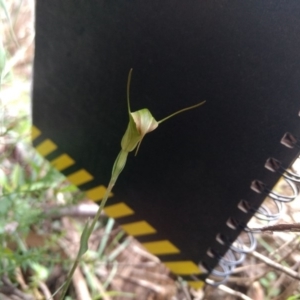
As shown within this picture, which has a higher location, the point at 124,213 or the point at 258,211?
the point at 258,211

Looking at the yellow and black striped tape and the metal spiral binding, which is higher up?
the metal spiral binding

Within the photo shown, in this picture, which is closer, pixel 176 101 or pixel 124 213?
pixel 176 101

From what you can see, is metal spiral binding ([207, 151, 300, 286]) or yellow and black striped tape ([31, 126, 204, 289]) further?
yellow and black striped tape ([31, 126, 204, 289])

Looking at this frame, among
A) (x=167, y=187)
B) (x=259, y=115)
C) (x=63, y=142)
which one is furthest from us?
(x=63, y=142)

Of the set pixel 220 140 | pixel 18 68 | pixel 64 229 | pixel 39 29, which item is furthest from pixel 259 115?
pixel 18 68

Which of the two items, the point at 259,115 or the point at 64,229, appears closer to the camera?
the point at 259,115

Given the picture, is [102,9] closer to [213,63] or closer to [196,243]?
[213,63]
